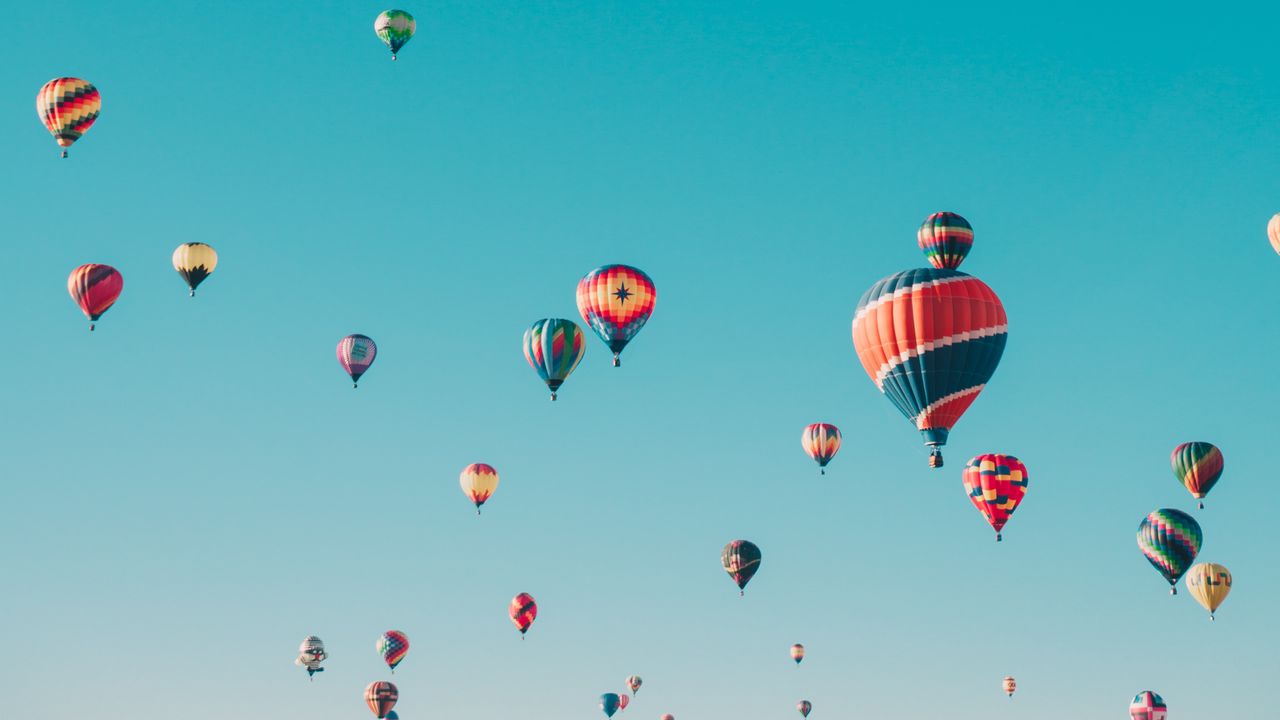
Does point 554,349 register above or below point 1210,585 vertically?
above

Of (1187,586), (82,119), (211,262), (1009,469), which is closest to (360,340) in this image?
(211,262)

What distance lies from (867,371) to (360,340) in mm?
27233

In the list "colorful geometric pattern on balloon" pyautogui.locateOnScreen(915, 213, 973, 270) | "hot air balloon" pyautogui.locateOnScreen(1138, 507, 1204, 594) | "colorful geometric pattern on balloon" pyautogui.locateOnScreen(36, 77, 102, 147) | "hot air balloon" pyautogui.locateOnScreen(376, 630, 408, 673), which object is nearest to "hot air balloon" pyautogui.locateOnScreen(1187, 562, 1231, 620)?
"hot air balloon" pyautogui.locateOnScreen(1138, 507, 1204, 594)

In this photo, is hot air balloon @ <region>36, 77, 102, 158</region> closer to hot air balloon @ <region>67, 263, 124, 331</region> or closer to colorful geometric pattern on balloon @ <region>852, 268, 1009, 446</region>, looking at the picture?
hot air balloon @ <region>67, 263, 124, 331</region>

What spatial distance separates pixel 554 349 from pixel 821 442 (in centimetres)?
1532

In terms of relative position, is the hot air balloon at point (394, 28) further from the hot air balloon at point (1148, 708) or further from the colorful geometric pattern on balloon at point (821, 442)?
the hot air balloon at point (1148, 708)

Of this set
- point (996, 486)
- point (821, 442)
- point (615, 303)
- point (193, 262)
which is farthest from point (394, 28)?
point (996, 486)

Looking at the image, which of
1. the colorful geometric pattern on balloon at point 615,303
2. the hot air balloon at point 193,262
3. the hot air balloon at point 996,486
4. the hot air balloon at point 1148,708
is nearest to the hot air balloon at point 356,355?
the hot air balloon at point 193,262

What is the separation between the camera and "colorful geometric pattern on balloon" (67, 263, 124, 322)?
6769cm

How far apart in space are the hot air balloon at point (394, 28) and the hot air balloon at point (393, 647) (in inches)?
1112

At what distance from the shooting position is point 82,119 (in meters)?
67.1

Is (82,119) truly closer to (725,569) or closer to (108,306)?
(108,306)

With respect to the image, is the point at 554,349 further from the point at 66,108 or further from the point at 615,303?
the point at 66,108

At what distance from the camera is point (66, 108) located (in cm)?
6675
